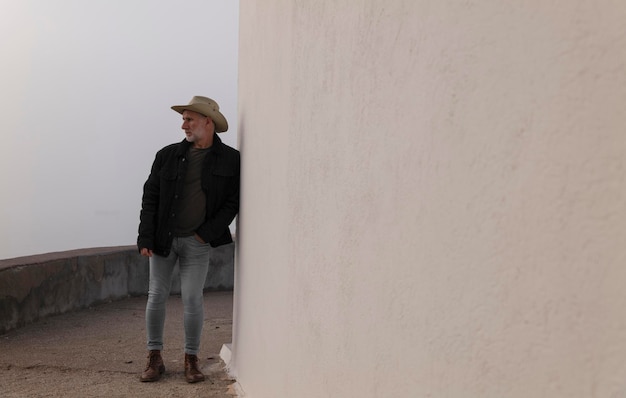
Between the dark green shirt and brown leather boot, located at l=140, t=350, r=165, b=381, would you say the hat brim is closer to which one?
the dark green shirt

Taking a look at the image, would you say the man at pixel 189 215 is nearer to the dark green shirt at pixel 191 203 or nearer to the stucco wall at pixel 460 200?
the dark green shirt at pixel 191 203

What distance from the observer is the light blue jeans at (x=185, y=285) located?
485 centimetres

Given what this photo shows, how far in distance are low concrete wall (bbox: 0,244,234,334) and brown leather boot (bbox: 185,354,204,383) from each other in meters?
2.22

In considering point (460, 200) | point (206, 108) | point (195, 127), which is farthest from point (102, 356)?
point (460, 200)

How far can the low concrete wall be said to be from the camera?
Result: 21.9 ft

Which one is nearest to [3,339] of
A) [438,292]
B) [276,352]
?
[276,352]

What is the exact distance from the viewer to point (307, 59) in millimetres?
2842

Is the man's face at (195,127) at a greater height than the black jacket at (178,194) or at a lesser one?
greater

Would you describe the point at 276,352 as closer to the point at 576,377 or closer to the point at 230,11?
the point at 576,377

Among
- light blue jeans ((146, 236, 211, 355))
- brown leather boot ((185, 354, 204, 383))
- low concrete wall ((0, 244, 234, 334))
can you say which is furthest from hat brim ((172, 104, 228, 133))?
low concrete wall ((0, 244, 234, 334))

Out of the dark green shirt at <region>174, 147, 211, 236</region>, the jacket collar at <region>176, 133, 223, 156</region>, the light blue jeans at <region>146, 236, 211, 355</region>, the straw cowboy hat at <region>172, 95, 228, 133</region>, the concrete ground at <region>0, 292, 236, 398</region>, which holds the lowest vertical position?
the concrete ground at <region>0, 292, 236, 398</region>

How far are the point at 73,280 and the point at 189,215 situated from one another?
337 centimetres

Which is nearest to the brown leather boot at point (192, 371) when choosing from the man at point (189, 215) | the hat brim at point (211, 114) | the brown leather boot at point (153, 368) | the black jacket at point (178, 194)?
the man at point (189, 215)

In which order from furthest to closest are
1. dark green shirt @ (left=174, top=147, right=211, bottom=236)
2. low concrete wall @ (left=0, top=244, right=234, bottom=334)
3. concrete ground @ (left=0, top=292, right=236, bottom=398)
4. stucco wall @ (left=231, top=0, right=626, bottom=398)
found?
low concrete wall @ (left=0, top=244, right=234, bottom=334) < dark green shirt @ (left=174, top=147, right=211, bottom=236) < concrete ground @ (left=0, top=292, right=236, bottom=398) < stucco wall @ (left=231, top=0, right=626, bottom=398)
